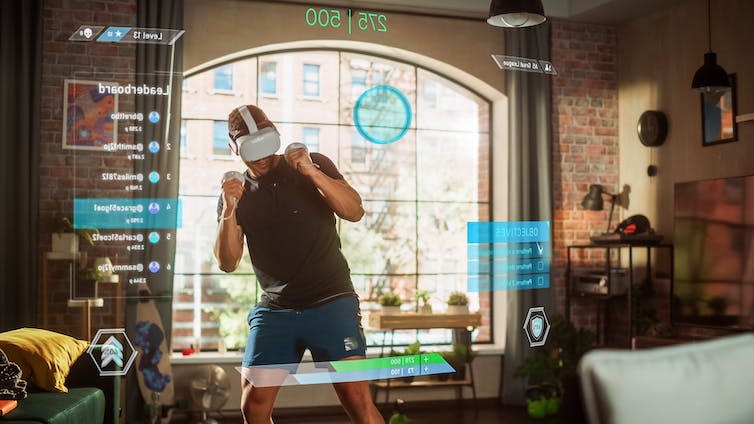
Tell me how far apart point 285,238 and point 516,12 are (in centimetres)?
168

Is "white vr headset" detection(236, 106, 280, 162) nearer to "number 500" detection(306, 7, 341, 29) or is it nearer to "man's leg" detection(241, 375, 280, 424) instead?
"number 500" detection(306, 7, 341, 29)

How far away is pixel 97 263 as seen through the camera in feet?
13.2

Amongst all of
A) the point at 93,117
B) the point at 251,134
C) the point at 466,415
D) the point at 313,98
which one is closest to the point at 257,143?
the point at 251,134

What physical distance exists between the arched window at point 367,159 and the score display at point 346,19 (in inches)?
6.7

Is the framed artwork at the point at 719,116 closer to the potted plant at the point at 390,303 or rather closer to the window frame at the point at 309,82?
the potted plant at the point at 390,303

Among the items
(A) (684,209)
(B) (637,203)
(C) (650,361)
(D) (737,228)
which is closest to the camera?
(C) (650,361)

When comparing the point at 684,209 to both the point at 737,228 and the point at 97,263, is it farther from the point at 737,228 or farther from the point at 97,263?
the point at 97,263

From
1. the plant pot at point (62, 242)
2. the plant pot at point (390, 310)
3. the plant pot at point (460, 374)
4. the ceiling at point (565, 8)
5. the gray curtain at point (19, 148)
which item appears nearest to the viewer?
the plant pot at point (62, 242)

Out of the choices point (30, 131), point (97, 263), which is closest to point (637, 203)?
point (97, 263)

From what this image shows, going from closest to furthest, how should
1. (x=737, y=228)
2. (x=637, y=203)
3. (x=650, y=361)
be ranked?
(x=650, y=361), (x=737, y=228), (x=637, y=203)

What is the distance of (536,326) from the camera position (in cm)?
506

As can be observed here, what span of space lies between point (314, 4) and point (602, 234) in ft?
8.47

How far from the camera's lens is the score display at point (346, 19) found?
4480mm

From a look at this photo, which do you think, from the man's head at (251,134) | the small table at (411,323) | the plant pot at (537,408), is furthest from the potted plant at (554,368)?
the man's head at (251,134)
